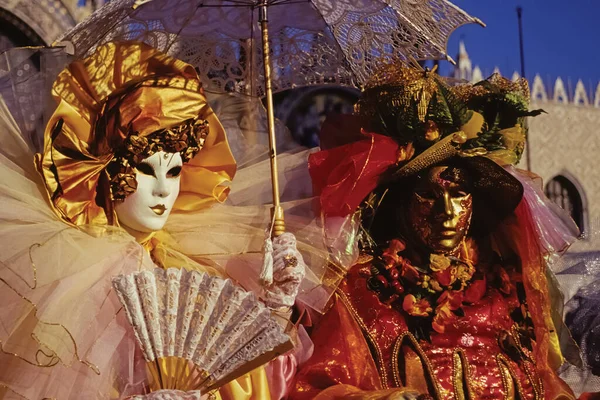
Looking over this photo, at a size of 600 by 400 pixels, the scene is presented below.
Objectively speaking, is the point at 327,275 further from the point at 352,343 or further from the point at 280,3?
the point at 280,3

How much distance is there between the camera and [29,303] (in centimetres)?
211

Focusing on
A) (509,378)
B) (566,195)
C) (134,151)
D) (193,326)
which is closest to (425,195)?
(509,378)

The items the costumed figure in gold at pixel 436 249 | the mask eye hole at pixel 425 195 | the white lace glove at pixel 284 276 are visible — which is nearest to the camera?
the white lace glove at pixel 284 276

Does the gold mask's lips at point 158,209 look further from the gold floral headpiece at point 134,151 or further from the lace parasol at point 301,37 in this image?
the lace parasol at point 301,37

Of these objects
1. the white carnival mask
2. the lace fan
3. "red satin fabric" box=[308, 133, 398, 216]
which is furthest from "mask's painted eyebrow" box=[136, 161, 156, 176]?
"red satin fabric" box=[308, 133, 398, 216]

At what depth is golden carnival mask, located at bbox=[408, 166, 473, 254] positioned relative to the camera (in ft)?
9.53

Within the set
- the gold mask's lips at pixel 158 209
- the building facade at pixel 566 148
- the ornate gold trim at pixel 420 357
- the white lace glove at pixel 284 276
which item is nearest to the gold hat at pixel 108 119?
the gold mask's lips at pixel 158 209

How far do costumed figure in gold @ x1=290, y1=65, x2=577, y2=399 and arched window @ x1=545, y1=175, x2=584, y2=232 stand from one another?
394 inches

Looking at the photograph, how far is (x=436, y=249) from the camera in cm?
296

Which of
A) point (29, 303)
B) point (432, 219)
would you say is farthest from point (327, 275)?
point (29, 303)

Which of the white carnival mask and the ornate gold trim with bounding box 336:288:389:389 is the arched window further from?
the white carnival mask

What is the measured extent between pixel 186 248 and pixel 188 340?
1.81ft

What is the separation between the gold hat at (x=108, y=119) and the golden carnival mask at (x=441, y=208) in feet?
2.20

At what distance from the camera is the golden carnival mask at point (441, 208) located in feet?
9.53
